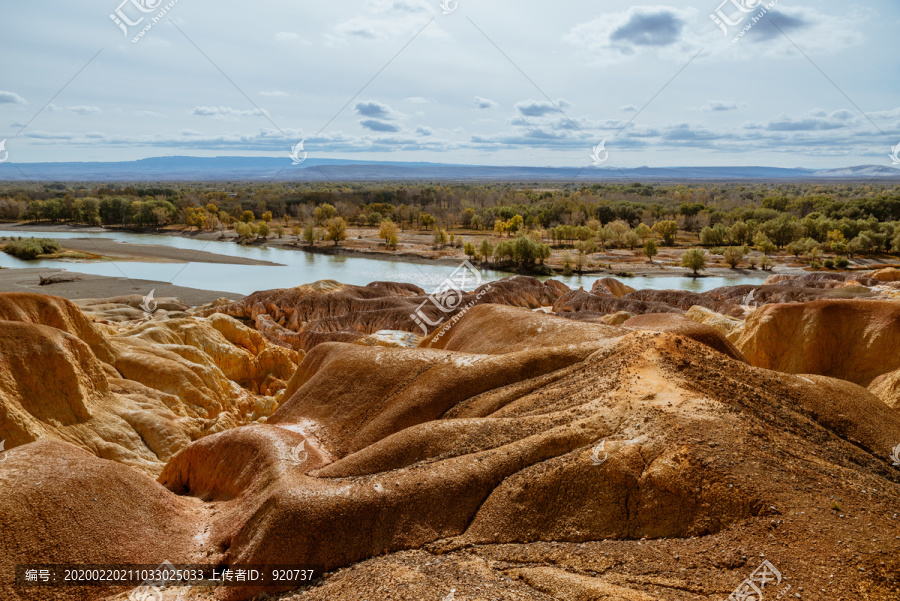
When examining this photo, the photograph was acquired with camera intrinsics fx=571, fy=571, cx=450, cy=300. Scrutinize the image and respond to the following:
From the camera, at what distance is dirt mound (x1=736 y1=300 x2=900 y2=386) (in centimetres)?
2706

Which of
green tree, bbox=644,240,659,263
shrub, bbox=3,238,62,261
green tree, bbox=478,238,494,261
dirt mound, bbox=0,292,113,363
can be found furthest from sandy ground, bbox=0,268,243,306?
green tree, bbox=644,240,659,263

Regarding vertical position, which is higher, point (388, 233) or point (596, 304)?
point (388, 233)

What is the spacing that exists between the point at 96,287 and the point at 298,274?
29.0 m

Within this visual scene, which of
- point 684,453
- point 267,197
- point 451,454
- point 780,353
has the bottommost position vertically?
point 780,353

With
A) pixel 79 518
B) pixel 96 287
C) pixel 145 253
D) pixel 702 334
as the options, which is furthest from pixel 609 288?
pixel 145 253

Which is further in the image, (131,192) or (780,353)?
(131,192)

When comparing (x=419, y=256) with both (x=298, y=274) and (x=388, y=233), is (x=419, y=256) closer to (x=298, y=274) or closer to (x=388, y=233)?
(x=388, y=233)

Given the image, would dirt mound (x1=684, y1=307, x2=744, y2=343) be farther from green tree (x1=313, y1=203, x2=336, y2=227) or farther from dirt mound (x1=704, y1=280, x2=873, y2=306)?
green tree (x1=313, y1=203, x2=336, y2=227)

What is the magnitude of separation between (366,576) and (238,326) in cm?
3092

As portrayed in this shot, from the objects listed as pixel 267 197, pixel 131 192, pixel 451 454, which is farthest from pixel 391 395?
pixel 131 192

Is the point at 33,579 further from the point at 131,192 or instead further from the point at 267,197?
the point at 131,192

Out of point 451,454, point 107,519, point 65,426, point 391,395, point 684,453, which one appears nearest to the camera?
point 684,453

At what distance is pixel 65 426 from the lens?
19.9 meters

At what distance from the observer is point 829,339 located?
95.7 feet
